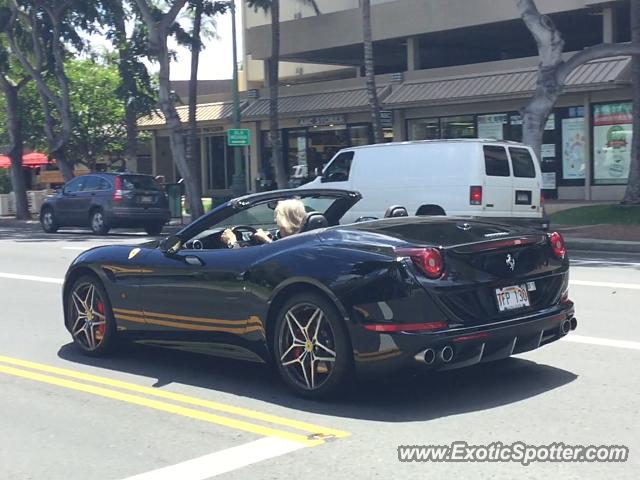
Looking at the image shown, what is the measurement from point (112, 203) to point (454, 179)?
488 inches

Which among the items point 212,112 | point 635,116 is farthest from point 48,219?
point 635,116

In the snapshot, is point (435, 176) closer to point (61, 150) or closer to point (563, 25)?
point (563, 25)

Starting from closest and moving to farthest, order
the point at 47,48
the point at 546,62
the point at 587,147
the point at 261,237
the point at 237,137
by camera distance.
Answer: the point at 261,237, the point at 546,62, the point at 587,147, the point at 237,137, the point at 47,48

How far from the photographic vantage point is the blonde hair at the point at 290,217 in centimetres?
783

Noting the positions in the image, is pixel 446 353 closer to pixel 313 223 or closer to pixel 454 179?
pixel 313 223

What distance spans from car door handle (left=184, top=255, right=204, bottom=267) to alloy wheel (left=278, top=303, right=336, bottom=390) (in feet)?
3.59

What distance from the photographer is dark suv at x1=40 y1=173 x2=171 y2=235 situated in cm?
2684

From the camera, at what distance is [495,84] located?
1123 inches

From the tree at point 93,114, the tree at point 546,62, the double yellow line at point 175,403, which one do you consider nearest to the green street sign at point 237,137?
the tree at point 546,62

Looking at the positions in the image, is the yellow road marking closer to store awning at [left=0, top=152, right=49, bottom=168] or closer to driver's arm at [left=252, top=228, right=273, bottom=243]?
driver's arm at [left=252, top=228, right=273, bottom=243]

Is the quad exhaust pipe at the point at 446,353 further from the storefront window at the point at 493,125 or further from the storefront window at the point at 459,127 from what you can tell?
the storefront window at the point at 459,127

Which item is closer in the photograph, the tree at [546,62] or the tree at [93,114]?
the tree at [546,62]

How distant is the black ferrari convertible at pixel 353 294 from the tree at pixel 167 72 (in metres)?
22.1

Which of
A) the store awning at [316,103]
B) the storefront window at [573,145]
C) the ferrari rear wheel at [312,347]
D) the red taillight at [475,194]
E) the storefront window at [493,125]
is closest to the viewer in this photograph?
the ferrari rear wheel at [312,347]
